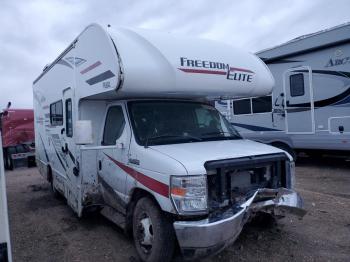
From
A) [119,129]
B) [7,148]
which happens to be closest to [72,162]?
[119,129]

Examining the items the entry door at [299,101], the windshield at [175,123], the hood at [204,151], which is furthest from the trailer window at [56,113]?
the entry door at [299,101]

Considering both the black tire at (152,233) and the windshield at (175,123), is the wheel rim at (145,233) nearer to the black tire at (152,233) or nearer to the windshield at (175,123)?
the black tire at (152,233)

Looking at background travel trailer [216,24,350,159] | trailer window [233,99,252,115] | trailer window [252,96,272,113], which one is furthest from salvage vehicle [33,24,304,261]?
trailer window [233,99,252,115]

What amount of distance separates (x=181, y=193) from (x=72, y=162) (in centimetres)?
312

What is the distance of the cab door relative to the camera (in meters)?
5.08

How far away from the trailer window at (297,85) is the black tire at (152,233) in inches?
278

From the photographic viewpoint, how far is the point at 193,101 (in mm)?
5840

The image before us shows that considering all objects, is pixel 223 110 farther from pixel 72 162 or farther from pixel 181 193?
pixel 181 193

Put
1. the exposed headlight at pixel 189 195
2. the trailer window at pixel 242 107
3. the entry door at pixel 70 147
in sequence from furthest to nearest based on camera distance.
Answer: the trailer window at pixel 242 107
the entry door at pixel 70 147
the exposed headlight at pixel 189 195

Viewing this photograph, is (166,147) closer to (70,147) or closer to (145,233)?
(145,233)

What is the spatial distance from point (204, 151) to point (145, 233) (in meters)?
1.17

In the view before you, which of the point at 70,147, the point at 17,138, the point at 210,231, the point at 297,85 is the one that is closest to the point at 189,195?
the point at 210,231

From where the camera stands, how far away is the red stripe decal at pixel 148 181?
162 inches

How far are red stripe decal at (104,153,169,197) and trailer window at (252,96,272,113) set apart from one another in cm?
695
